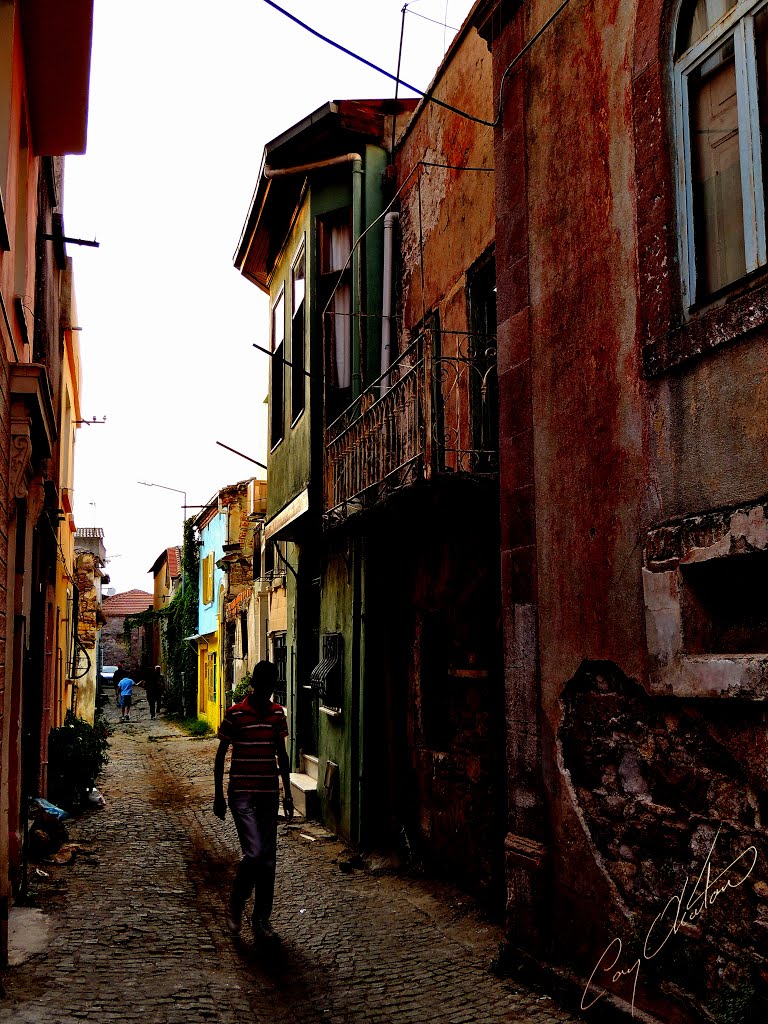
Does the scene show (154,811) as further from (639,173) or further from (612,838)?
(639,173)

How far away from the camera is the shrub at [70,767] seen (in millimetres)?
12703

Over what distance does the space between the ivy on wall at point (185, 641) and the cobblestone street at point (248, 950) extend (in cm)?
2378

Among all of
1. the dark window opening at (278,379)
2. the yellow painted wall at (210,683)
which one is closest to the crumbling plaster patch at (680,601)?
the dark window opening at (278,379)

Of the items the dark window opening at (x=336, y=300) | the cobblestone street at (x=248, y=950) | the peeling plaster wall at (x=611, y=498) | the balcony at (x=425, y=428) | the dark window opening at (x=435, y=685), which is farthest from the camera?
the dark window opening at (x=336, y=300)

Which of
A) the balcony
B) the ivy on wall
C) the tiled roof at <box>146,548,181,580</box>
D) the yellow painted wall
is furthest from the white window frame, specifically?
the tiled roof at <box>146,548,181,580</box>

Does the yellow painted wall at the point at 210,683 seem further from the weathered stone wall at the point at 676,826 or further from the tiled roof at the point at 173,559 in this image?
the weathered stone wall at the point at 676,826

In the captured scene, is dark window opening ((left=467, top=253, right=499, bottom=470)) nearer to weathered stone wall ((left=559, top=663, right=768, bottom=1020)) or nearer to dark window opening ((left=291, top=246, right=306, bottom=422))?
weathered stone wall ((left=559, top=663, right=768, bottom=1020))

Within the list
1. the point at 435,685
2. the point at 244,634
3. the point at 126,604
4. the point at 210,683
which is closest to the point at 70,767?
the point at 435,685

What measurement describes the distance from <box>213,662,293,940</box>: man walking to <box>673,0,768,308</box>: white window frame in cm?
402

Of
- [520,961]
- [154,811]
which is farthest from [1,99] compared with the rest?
[154,811]

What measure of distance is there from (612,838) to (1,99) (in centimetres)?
583

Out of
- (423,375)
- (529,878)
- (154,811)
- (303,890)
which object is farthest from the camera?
(154,811)

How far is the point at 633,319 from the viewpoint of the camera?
5285 mm

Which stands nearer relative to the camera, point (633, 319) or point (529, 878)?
point (633, 319)
